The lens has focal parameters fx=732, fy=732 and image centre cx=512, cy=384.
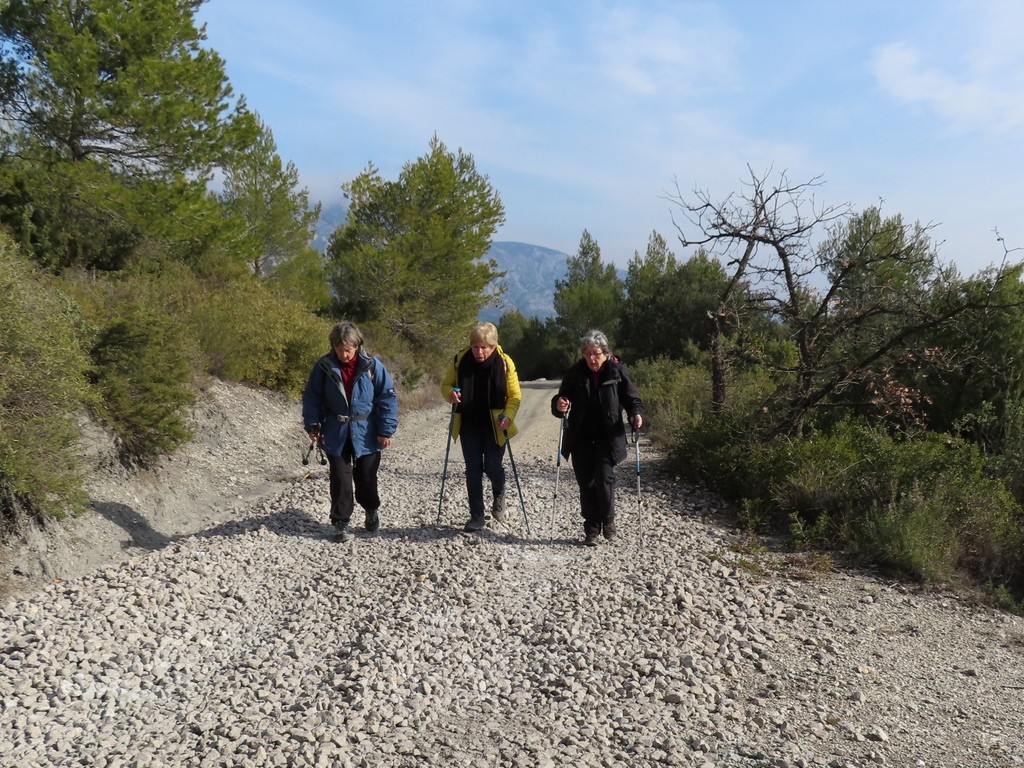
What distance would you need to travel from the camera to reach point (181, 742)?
3857mm

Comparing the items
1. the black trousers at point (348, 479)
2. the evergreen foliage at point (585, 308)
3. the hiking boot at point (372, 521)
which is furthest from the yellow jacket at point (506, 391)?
the evergreen foliage at point (585, 308)

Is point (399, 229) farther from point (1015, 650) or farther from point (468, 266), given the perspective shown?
point (1015, 650)

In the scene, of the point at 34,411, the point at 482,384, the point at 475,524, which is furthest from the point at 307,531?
the point at 34,411

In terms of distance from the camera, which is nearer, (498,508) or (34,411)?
(34,411)

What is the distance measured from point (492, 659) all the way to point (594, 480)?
254 centimetres

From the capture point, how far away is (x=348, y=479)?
699 cm

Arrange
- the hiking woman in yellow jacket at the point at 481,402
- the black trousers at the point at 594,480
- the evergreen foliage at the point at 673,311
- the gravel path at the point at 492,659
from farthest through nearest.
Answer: the evergreen foliage at the point at 673,311
the hiking woman in yellow jacket at the point at 481,402
the black trousers at the point at 594,480
the gravel path at the point at 492,659

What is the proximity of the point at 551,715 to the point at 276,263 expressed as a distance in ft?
82.5

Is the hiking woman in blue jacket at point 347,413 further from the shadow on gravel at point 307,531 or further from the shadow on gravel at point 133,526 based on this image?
the shadow on gravel at point 133,526

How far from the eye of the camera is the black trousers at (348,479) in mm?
6953

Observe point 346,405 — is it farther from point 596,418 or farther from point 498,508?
point 596,418

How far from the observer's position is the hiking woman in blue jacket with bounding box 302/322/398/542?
6793 mm

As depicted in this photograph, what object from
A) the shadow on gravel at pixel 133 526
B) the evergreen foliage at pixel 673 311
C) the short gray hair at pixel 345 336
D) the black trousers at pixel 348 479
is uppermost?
the evergreen foliage at pixel 673 311

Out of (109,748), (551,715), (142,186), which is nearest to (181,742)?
(109,748)
